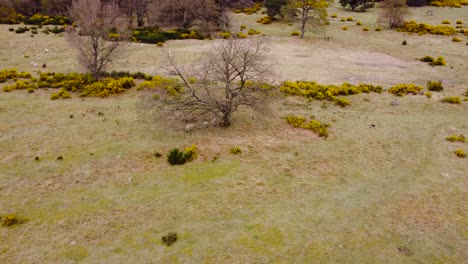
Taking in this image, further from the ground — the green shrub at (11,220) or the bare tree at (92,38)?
the bare tree at (92,38)

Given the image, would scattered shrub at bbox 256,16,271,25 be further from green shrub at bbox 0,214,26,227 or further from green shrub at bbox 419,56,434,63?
green shrub at bbox 0,214,26,227

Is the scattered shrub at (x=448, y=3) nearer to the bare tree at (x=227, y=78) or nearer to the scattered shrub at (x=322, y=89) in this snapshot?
the scattered shrub at (x=322, y=89)

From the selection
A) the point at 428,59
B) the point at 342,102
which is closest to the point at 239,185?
the point at 342,102

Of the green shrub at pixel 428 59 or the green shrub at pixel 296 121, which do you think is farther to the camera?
the green shrub at pixel 428 59

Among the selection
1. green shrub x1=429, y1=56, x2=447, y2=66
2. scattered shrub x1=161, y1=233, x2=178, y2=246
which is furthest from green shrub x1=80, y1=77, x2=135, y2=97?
green shrub x1=429, y1=56, x2=447, y2=66

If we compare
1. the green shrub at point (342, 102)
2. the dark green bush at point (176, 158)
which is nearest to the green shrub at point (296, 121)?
the green shrub at point (342, 102)

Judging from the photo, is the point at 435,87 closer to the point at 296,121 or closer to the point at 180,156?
the point at 296,121
